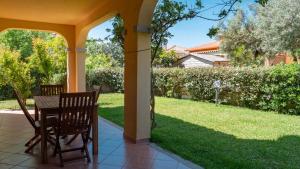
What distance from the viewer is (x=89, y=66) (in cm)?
1580

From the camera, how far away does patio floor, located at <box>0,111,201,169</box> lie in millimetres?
3865

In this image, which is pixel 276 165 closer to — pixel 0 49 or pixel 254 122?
pixel 254 122

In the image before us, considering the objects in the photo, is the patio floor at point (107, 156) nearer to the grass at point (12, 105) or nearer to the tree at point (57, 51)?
the grass at point (12, 105)

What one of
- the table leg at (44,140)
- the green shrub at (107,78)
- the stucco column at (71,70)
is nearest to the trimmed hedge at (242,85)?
the green shrub at (107,78)

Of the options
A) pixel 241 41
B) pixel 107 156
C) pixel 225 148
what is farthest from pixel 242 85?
pixel 241 41

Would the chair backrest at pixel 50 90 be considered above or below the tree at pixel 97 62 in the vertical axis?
below

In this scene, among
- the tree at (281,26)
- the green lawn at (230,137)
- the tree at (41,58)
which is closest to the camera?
the green lawn at (230,137)

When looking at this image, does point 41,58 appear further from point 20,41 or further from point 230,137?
point 20,41

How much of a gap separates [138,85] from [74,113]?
144 cm

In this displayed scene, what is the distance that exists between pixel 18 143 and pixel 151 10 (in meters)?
3.33

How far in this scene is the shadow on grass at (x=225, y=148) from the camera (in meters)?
4.11

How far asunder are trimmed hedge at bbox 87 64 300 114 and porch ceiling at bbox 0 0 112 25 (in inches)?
217

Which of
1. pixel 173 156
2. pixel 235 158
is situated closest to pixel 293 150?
pixel 235 158

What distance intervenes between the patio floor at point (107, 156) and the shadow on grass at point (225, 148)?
342 mm
